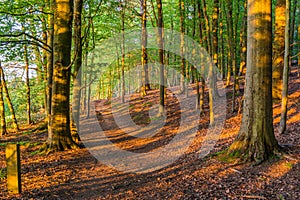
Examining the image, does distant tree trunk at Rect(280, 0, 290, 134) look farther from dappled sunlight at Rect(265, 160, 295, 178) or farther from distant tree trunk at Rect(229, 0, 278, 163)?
dappled sunlight at Rect(265, 160, 295, 178)

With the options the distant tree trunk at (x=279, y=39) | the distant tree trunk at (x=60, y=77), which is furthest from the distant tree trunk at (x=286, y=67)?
the distant tree trunk at (x=60, y=77)

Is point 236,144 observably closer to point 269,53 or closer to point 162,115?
point 269,53

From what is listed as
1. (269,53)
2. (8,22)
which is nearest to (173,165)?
(269,53)

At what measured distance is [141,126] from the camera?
13711 millimetres

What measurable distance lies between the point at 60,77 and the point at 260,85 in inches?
262

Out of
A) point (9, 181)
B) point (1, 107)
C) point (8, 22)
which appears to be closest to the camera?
point (9, 181)

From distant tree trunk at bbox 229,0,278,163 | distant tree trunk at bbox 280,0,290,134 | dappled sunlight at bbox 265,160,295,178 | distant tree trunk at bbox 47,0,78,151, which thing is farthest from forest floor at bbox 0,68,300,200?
distant tree trunk at bbox 280,0,290,134

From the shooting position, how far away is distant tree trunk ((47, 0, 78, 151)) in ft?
27.9

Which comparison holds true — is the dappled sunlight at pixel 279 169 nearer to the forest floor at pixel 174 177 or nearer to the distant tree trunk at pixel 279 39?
the forest floor at pixel 174 177

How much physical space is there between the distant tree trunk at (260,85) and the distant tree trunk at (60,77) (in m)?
6.19

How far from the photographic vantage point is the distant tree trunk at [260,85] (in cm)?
516

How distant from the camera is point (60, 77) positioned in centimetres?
856

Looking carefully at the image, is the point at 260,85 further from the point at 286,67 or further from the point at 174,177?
the point at 174,177

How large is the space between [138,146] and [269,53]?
6.35 m
